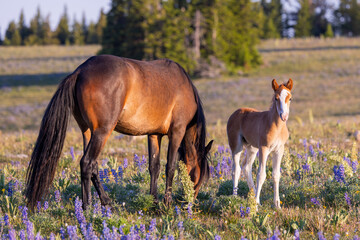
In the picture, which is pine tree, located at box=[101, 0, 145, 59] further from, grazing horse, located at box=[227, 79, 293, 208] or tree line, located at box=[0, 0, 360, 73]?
grazing horse, located at box=[227, 79, 293, 208]

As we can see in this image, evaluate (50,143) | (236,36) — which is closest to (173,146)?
(50,143)

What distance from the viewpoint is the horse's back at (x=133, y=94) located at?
5.73m

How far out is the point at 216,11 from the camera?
4353 cm

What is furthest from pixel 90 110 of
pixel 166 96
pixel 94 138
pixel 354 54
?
pixel 354 54

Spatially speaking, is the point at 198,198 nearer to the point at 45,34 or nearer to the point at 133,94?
the point at 133,94

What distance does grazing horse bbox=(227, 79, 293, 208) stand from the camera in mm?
5801

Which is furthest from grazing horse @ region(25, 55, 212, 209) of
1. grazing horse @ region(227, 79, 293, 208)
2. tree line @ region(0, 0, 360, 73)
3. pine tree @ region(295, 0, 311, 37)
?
pine tree @ region(295, 0, 311, 37)

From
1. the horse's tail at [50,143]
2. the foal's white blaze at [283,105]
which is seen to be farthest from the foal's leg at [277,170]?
the horse's tail at [50,143]

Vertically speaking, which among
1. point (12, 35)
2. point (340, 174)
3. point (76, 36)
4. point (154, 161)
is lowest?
point (340, 174)

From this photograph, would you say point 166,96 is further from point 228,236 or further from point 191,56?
point 191,56

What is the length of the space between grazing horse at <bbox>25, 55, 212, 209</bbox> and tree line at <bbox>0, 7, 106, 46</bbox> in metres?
80.9

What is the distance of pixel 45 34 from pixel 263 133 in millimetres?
89435

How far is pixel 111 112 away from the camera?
5723 mm

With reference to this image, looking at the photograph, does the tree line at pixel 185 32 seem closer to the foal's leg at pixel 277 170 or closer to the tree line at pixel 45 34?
the foal's leg at pixel 277 170
